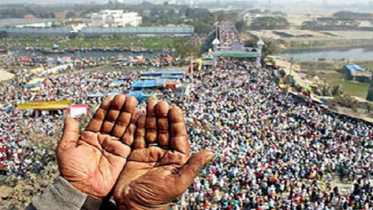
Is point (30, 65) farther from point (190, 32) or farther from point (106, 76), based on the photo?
point (190, 32)

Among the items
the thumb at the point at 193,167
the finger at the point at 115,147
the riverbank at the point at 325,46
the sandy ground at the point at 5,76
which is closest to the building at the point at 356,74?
the riverbank at the point at 325,46

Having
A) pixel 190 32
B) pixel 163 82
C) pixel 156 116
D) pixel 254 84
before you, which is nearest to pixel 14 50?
pixel 190 32

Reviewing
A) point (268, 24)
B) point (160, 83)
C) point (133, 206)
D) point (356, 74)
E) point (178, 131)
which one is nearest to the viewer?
point (133, 206)

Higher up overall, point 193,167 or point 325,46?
point 193,167

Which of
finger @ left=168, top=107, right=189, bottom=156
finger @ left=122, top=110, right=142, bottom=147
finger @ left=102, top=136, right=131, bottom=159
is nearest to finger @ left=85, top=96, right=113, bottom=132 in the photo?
finger @ left=102, top=136, right=131, bottom=159

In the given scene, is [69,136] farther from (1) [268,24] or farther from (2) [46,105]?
(1) [268,24]

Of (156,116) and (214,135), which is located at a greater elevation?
(156,116)

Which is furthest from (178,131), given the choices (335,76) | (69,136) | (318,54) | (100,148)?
(318,54)
